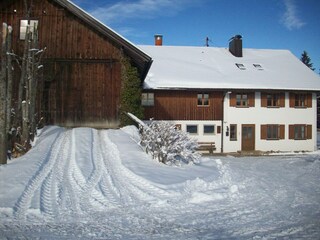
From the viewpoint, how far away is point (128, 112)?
1784 cm

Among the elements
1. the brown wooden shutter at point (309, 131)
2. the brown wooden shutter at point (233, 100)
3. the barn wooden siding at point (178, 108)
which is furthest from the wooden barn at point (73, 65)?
the brown wooden shutter at point (309, 131)

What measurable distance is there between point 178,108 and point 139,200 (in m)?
18.9

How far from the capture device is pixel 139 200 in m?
7.57

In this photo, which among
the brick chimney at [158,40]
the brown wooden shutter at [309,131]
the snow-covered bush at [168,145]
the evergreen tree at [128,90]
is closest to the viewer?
the snow-covered bush at [168,145]

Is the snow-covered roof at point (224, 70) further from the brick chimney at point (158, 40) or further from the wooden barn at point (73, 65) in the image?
the wooden barn at point (73, 65)

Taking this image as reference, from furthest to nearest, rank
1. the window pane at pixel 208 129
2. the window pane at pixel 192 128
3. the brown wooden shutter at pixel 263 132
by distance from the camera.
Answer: the brown wooden shutter at pixel 263 132
the window pane at pixel 208 129
the window pane at pixel 192 128

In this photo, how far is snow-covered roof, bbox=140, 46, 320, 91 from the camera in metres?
26.6

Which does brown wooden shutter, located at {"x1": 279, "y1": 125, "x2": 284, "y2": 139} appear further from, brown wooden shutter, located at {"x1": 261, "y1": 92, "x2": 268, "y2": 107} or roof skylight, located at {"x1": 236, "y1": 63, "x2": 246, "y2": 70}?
roof skylight, located at {"x1": 236, "y1": 63, "x2": 246, "y2": 70}

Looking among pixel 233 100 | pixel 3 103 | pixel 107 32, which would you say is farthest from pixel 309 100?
pixel 3 103

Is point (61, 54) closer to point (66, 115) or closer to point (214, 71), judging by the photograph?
point (66, 115)

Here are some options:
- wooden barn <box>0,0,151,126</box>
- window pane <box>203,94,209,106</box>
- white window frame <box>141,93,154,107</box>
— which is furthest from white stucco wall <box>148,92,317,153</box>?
wooden barn <box>0,0,151,126</box>

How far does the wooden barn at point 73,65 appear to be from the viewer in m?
17.9

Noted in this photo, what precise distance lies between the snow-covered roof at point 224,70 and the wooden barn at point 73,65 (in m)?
7.74

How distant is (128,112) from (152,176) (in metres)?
8.81
